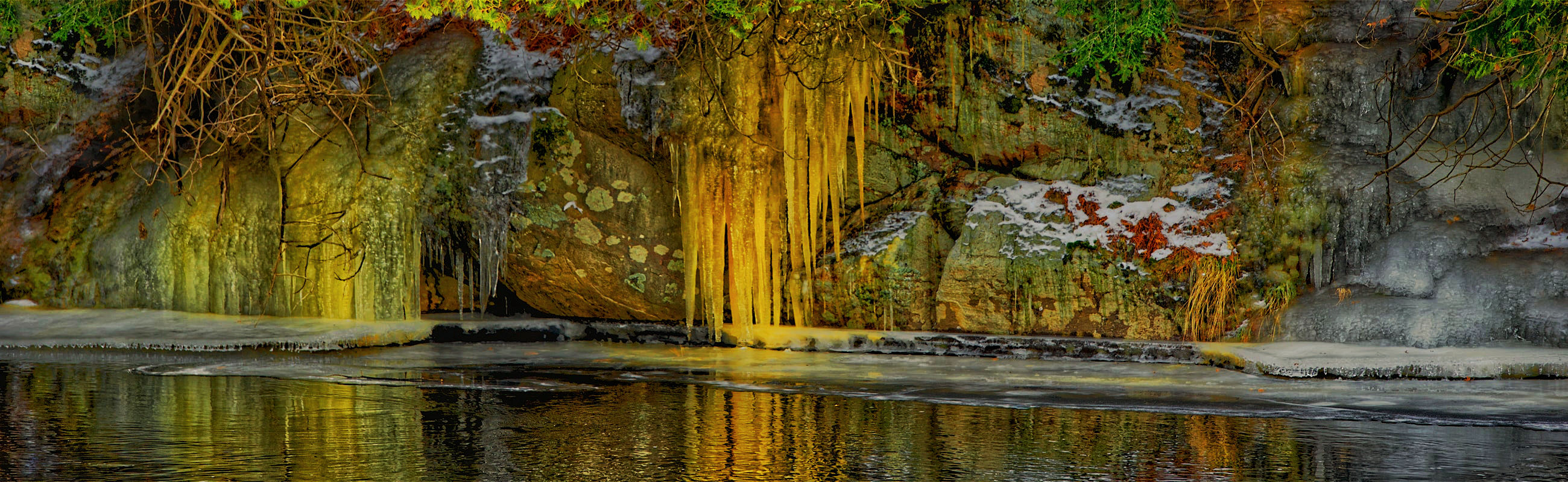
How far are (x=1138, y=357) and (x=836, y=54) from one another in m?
4.32

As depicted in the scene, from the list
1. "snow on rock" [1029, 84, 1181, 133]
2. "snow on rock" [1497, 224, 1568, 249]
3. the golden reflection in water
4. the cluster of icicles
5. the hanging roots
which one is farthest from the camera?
"snow on rock" [1029, 84, 1181, 133]

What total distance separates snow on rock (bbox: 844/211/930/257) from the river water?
2.21 m

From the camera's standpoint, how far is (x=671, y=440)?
6680 millimetres

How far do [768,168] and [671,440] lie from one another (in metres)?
6.59

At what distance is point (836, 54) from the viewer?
42.7ft

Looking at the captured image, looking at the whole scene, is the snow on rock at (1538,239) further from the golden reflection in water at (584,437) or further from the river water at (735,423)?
the golden reflection in water at (584,437)

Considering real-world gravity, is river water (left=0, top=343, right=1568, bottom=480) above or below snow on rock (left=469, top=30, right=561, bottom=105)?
below

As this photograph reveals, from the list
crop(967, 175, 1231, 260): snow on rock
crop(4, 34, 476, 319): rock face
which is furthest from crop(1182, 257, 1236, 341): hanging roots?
crop(4, 34, 476, 319): rock face

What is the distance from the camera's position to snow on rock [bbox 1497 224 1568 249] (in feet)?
38.1

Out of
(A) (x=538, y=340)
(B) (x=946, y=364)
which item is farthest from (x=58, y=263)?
(B) (x=946, y=364)

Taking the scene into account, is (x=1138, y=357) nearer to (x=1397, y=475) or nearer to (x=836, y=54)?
(x=836, y=54)

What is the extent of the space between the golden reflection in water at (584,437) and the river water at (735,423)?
2cm

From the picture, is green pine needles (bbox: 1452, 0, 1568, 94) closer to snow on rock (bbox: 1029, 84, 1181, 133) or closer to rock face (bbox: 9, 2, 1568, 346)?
rock face (bbox: 9, 2, 1568, 346)

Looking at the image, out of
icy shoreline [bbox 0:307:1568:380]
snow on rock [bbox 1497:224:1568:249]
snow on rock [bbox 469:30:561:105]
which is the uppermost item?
snow on rock [bbox 469:30:561:105]
